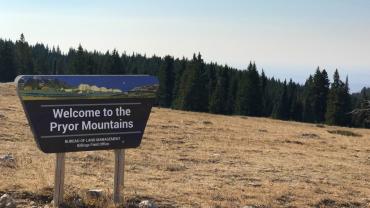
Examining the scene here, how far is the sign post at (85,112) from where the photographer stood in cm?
856

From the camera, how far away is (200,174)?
14406mm

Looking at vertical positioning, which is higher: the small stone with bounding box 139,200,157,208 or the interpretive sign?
the interpretive sign

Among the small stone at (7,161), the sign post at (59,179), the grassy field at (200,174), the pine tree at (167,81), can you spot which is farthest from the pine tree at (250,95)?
the sign post at (59,179)

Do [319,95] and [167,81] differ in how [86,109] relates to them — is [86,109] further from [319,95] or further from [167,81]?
[167,81]

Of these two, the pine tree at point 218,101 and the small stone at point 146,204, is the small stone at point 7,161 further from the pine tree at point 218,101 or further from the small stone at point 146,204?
the pine tree at point 218,101

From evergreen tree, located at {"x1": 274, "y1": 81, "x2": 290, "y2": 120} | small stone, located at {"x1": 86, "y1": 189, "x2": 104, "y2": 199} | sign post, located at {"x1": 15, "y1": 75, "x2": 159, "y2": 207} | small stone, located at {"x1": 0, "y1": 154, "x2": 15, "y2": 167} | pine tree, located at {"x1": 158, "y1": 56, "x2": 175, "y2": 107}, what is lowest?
small stone, located at {"x1": 86, "y1": 189, "x2": 104, "y2": 199}

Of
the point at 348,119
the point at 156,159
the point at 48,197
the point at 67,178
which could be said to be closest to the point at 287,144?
the point at 156,159

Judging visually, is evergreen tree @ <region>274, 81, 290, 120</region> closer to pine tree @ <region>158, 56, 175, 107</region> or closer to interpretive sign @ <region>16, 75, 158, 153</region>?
pine tree @ <region>158, 56, 175, 107</region>

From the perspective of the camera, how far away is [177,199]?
1044cm

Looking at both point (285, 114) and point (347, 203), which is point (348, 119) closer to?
point (285, 114)

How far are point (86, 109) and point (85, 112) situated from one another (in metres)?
0.05

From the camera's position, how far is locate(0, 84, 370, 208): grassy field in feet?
34.6

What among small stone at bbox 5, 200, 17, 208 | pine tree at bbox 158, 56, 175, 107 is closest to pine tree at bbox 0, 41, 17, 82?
pine tree at bbox 158, 56, 175, 107

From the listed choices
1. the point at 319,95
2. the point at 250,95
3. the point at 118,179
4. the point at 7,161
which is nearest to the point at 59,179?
the point at 118,179
